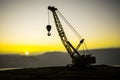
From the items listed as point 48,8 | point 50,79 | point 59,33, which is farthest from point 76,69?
point 50,79

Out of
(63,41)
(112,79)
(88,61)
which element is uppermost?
(63,41)

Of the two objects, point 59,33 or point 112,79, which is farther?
point 59,33

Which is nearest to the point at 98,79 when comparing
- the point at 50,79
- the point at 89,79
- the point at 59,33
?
the point at 89,79

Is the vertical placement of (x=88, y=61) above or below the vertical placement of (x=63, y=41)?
below

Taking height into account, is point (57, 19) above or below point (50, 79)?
above

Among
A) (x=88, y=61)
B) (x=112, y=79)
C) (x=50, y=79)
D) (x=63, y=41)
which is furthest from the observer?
(x=63, y=41)

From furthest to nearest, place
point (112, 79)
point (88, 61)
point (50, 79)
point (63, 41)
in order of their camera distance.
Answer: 1. point (63, 41)
2. point (88, 61)
3. point (50, 79)
4. point (112, 79)

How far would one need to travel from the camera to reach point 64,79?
50438mm

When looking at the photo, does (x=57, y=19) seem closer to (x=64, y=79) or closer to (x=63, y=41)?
(x=63, y=41)

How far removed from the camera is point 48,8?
8188 cm

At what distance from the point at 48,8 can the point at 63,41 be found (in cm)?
1461

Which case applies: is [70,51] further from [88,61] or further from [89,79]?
[89,79]

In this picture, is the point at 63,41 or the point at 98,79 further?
the point at 63,41

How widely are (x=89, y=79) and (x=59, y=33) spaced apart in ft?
117
